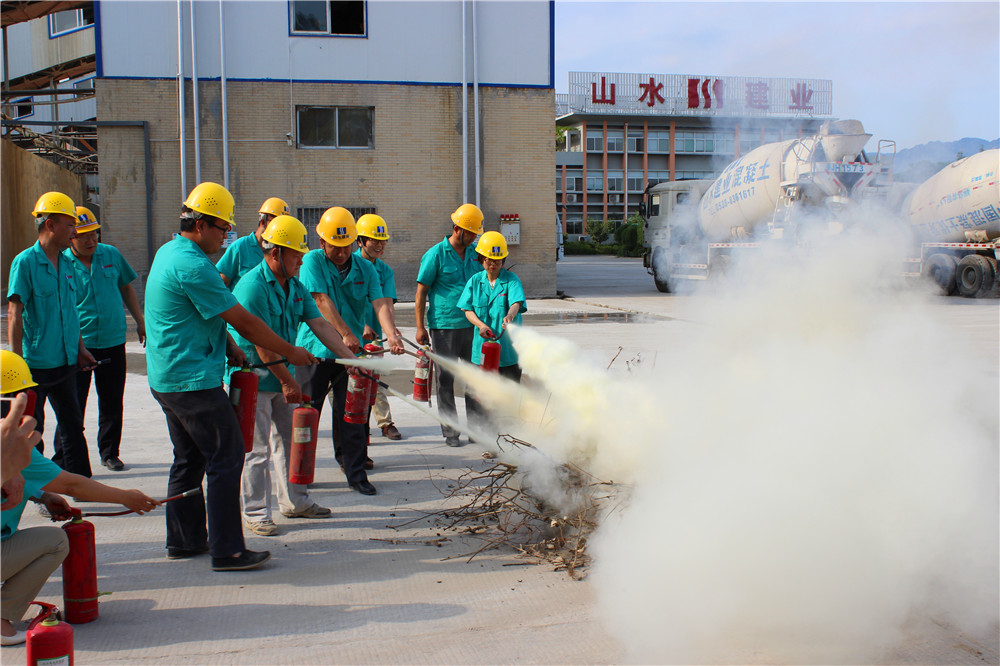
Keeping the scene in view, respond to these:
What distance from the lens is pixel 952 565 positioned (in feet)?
11.9

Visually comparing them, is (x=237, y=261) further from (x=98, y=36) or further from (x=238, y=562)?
(x=98, y=36)

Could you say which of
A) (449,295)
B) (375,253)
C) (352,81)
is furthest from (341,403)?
(352,81)

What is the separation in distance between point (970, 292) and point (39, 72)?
25284mm

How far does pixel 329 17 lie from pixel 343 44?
0.69 meters

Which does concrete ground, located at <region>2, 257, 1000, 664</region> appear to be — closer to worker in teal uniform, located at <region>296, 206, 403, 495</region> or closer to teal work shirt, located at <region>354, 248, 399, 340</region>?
worker in teal uniform, located at <region>296, 206, 403, 495</region>

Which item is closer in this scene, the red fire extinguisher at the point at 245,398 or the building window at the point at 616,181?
the red fire extinguisher at the point at 245,398

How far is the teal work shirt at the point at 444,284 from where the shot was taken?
681cm

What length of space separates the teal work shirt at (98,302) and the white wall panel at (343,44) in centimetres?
1449

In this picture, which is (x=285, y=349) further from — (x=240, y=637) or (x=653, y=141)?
(x=653, y=141)

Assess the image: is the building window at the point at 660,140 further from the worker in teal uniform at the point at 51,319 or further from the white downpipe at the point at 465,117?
the worker in teal uniform at the point at 51,319

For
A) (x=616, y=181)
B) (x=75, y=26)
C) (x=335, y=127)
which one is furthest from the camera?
(x=616, y=181)

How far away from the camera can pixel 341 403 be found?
577 centimetres

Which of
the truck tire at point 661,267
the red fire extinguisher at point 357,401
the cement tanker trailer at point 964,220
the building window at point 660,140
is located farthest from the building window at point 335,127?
the red fire extinguisher at point 357,401

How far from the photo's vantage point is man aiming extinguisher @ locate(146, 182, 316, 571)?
399cm
